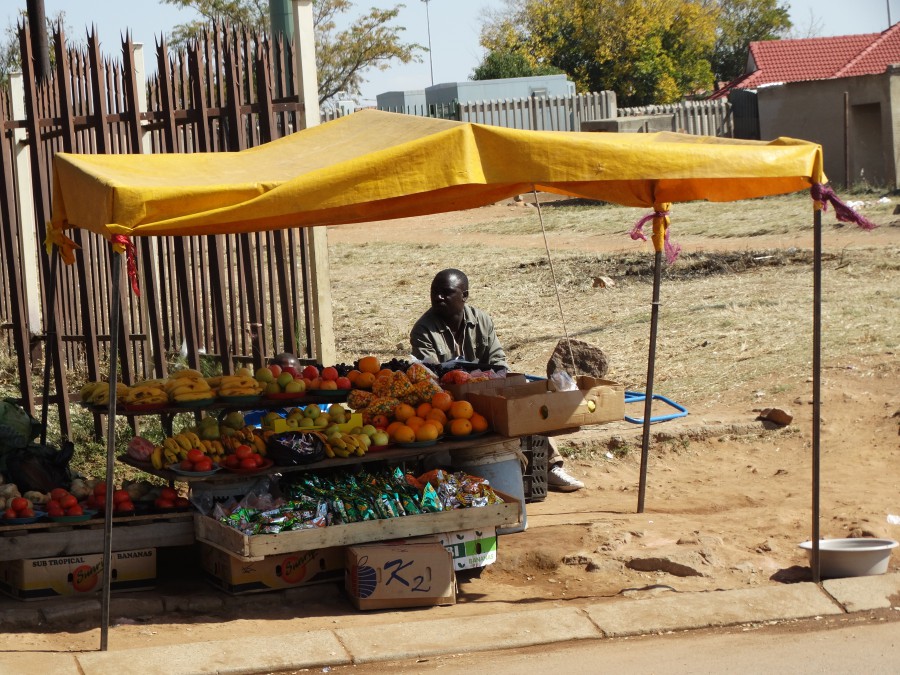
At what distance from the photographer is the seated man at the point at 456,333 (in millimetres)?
7582

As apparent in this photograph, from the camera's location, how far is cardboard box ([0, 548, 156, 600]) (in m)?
5.65

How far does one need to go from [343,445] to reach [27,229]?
19.4 ft

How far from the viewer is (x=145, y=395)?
655cm

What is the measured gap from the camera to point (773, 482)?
26.1 ft

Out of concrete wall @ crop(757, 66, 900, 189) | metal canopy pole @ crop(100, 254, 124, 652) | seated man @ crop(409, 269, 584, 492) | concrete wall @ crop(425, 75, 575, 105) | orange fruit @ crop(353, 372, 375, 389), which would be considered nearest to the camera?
metal canopy pole @ crop(100, 254, 124, 652)

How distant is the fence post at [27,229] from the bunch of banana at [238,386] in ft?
14.2

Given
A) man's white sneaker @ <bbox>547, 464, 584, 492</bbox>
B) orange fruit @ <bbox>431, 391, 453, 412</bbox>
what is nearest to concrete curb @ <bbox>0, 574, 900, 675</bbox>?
orange fruit @ <bbox>431, 391, 453, 412</bbox>

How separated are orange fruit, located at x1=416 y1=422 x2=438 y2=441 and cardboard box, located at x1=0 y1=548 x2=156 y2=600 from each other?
145cm

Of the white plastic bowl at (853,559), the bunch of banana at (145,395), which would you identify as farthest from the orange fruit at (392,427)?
the white plastic bowl at (853,559)

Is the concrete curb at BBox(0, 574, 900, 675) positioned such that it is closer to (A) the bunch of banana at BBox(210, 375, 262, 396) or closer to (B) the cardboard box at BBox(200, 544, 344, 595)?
(B) the cardboard box at BBox(200, 544, 344, 595)

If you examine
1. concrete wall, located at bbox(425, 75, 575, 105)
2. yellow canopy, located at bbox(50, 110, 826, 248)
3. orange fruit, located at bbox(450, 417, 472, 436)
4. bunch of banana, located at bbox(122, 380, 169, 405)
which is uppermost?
concrete wall, located at bbox(425, 75, 575, 105)

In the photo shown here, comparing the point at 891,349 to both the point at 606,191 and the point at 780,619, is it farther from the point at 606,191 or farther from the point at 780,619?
the point at 780,619

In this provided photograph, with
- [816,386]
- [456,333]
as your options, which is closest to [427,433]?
[456,333]

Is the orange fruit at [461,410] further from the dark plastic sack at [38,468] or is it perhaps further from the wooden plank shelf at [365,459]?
the dark plastic sack at [38,468]
